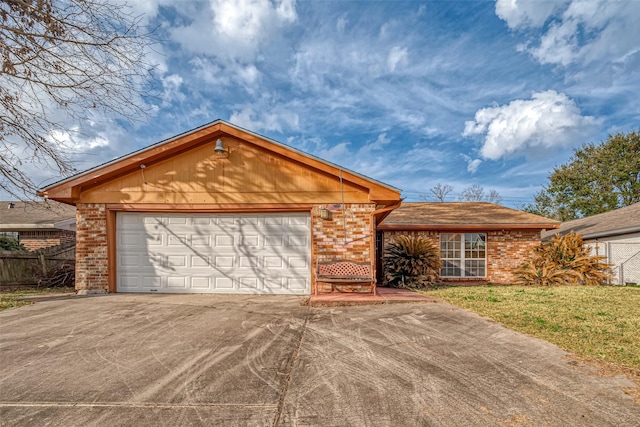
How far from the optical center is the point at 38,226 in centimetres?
1283

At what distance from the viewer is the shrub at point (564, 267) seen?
11.1 meters

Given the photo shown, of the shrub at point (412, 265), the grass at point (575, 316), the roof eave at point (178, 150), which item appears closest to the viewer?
the grass at point (575, 316)

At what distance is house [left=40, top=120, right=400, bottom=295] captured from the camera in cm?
805

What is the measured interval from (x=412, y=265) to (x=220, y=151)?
6.77 metres

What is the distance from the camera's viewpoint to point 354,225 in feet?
26.2

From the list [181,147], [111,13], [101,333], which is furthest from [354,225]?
[111,13]

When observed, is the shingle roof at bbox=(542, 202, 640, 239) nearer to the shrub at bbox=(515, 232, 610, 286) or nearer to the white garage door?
the shrub at bbox=(515, 232, 610, 286)

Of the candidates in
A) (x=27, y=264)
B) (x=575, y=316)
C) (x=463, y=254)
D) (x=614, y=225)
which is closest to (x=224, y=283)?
(x=27, y=264)

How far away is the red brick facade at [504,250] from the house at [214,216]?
518 cm

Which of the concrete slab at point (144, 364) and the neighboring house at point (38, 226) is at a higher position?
the neighboring house at point (38, 226)

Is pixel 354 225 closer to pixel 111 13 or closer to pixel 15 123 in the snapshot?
pixel 111 13

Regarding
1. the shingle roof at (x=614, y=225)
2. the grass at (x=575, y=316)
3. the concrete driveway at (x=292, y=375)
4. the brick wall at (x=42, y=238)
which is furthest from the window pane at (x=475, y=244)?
the brick wall at (x=42, y=238)

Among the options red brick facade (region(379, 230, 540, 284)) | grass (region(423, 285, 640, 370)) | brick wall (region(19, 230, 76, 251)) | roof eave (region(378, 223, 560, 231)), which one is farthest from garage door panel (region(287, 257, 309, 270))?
brick wall (region(19, 230, 76, 251))

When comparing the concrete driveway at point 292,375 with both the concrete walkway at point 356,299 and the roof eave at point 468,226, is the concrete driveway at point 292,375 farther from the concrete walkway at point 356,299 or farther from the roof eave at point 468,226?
the roof eave at point 468,226
